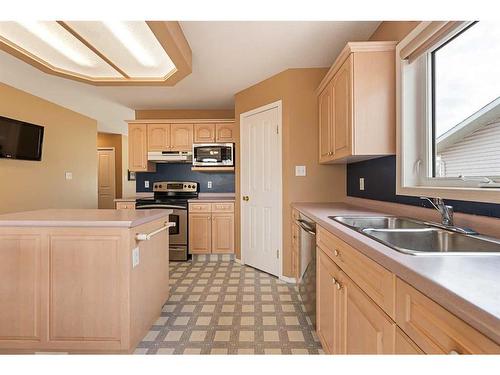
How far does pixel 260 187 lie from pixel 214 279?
1.23m

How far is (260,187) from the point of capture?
3.26 metres

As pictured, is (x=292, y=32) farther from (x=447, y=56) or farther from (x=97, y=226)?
(x=97, y=226)

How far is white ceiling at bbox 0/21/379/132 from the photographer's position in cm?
221

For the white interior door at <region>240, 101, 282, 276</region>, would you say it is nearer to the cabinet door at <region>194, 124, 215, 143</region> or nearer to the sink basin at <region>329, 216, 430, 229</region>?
the cabinet door at <region>194, 124, 215, 143</region>

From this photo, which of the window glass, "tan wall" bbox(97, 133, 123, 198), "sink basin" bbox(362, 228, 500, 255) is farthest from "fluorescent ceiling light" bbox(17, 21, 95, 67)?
"tan wall" bbox(97, 133, 123, 198)

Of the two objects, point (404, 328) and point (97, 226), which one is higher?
point (97, 226)

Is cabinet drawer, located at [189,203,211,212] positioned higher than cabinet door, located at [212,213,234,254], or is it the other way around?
cabinet drawer, located at [189,203,211,212]

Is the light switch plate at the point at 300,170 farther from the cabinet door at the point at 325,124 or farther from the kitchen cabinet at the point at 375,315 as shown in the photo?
the kitchen cabinet at the point at 375,315

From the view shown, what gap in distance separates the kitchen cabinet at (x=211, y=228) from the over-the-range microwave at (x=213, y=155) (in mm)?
613

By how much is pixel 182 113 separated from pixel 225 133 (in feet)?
3.24

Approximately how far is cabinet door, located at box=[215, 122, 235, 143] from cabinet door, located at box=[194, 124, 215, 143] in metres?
0.08

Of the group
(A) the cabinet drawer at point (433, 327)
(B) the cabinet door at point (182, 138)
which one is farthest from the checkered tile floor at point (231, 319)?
(B) the cabinet door at point (182, 138)

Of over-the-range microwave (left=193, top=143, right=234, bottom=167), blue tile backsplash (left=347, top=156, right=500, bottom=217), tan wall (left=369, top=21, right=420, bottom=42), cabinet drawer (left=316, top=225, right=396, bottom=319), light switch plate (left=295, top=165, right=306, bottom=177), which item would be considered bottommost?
cabinet drawer (left=316, top=225, right=396, bottom=319)
